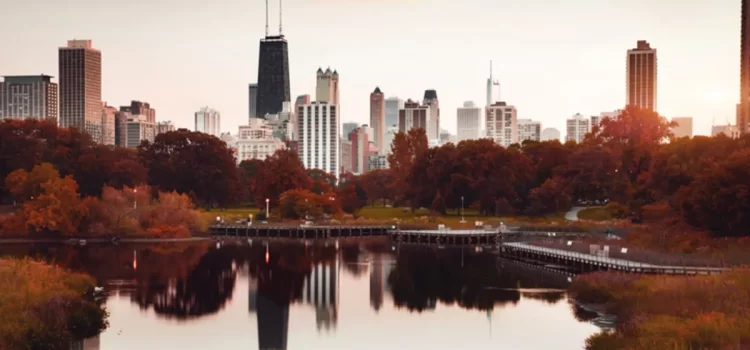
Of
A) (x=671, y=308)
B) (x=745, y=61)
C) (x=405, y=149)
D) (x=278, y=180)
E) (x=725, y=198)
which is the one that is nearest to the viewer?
(x=671, y=308)

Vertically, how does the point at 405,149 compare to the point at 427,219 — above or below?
above

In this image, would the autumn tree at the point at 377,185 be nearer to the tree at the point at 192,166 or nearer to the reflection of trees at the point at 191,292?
the tree at the point at 192,166

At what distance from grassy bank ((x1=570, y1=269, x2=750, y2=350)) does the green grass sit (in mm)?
33245

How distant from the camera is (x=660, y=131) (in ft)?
275

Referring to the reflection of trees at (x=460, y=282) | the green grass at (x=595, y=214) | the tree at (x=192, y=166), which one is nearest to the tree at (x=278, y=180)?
the tree at (x=192, y=166)

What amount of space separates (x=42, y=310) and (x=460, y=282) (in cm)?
2125

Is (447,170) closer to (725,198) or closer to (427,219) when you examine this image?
(427,219)

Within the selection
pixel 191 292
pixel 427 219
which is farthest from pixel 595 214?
pixel 191 292

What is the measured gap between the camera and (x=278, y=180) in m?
80.3

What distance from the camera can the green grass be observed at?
7244 centimetres

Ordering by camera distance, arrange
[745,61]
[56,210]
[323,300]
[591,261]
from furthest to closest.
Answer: [745,61] < [56,210] < [591,261] < [323,300]

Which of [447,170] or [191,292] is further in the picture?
[447,170]

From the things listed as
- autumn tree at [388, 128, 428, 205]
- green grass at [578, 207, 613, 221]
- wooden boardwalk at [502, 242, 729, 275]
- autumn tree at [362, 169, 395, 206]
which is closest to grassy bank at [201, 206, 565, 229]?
green grass at [578, 207, 613, 221]

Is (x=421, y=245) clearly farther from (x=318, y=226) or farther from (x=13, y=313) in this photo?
(x=13, y=313)
